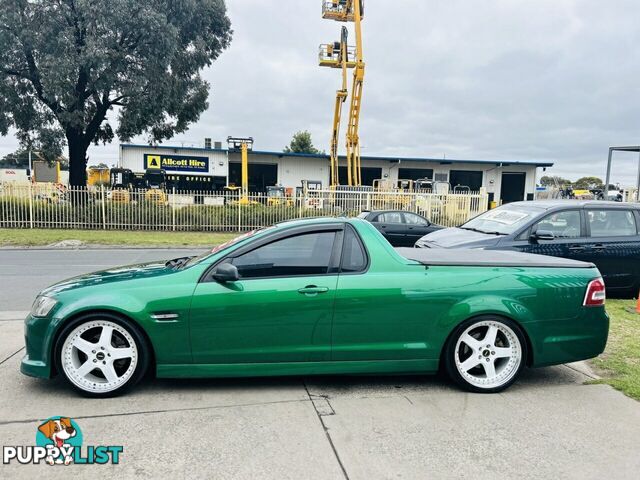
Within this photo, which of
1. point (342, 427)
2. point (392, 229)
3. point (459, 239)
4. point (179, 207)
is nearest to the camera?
point (342, 427)

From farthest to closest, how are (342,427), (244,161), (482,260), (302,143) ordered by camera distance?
(302,143) < (244,161) < (482,260) < (342,427)

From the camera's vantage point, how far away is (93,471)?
2.89 metres

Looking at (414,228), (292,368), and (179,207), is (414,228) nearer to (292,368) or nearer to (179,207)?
(179,207)

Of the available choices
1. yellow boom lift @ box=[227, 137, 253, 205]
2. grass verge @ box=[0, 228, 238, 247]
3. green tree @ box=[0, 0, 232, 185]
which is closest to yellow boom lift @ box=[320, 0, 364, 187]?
yellow boom lift @ box=[227, 137, 253, 205]

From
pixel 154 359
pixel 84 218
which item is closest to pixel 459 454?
pixel 154 359

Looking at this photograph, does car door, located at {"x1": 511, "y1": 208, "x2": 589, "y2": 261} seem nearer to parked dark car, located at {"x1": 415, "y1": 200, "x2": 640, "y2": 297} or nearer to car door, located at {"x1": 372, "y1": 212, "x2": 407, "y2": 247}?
parked dark car, located at {"x1": 415, "y1": 200, "x2": 640, "y2": 297}

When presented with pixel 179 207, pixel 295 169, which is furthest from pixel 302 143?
pixel 179 207

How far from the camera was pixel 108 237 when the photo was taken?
57.8ft

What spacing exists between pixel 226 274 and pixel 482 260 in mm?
2286

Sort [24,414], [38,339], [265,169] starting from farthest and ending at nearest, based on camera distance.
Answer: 1. [265,169]
2. [38,339]
3. [24,414]

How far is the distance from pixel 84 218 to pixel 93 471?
66.2ft

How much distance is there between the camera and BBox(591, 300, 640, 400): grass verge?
429 cm

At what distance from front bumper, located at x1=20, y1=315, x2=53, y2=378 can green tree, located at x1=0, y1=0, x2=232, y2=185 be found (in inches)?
685

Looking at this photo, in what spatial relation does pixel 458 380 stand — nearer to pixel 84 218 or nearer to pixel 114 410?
pixel 114 410
